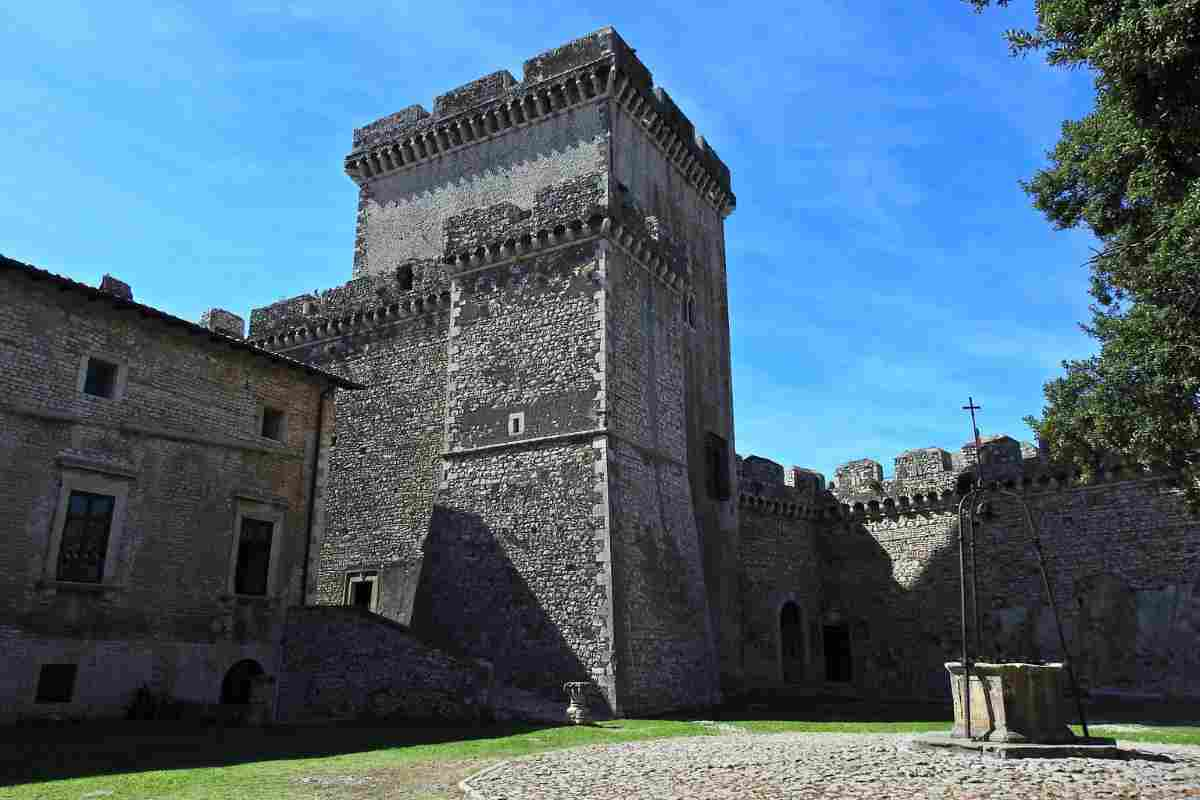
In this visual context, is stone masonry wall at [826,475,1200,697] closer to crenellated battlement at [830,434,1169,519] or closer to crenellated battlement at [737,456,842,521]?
crenellated battlement at [830,434,1169,519]

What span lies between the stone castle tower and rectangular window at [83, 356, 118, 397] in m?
5.66

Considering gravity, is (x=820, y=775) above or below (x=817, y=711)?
above

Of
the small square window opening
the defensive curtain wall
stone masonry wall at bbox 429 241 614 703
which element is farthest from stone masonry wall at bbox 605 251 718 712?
the defensive curtain wall

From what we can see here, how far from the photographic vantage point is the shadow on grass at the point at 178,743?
10.6m

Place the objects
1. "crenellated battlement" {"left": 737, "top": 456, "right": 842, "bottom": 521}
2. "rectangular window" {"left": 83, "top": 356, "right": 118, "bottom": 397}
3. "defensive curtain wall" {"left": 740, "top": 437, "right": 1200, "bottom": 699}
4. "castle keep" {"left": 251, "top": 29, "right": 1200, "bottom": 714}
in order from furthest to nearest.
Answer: "crenellated battlement" {"left": 737, "top": 456, "right": 842, "bottom": 521} → "defensive curtain wall" {"left": 740, "top": 437, "right": 1200, "bottom": 699} → "castle keep" {"left": 251, "top": 29, "right": 1200, "bottom": 714} → "rectangular window" {"left": 83, "top": 356, "right": 118, "bottom": 397}

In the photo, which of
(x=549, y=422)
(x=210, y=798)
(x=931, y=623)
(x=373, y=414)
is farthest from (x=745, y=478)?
(x=210, y=798)

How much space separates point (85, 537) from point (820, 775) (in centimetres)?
1367

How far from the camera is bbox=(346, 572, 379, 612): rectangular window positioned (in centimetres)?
2284

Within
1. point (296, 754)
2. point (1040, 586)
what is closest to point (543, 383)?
point (296, 754)

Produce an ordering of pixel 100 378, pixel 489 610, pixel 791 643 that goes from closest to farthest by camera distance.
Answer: pixel 100 378 < pixel 489 610 < pixel 791 643

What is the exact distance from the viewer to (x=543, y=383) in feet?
66.1

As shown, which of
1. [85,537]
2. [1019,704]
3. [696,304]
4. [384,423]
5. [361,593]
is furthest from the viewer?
[696,304]

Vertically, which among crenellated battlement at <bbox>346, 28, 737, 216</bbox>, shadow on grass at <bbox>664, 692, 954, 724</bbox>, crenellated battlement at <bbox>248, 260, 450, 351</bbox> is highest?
crenellated battlement at <bbox>346, 28, 737, 216</bbox>

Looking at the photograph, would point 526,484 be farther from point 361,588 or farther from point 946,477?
point 946,477
